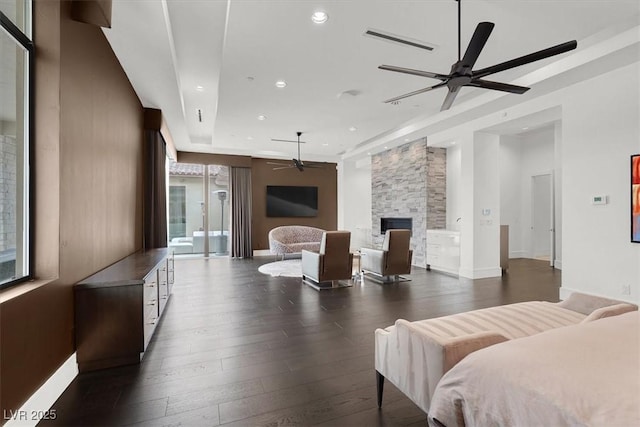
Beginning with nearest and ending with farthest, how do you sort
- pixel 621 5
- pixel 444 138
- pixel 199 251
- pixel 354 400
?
1. pixel 354 400
2. pixel 621 5
3. pixel 444 138
4. pixel 199 251

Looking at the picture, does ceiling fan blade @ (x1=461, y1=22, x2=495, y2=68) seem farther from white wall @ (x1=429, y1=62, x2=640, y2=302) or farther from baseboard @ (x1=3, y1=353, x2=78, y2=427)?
baseboard @ (x1=3, y1=353, x2=78, y2=427)

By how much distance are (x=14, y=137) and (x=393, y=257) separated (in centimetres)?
504

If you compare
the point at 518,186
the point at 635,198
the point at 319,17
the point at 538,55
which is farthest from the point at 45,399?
the point at 518,186

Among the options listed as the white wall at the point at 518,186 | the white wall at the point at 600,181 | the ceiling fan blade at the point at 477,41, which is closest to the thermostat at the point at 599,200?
the white wall at the point at 600,181

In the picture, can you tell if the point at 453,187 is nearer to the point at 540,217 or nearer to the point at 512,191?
the point at 512,191

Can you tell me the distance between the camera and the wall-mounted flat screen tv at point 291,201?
31.7 feet

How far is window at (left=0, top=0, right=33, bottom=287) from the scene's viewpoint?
179 cm

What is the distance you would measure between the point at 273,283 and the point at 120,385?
11.0 ft

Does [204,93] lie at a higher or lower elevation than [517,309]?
higher

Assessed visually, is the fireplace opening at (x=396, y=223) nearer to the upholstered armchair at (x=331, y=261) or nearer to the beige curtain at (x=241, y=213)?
the upholstered armchair at (x=331, y=261)

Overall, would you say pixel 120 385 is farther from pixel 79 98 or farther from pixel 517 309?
pixel 517 309

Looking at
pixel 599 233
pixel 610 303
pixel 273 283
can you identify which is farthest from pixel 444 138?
pixel 610 303

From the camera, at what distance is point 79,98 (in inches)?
98.0

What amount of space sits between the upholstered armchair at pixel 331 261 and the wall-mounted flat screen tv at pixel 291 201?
4691mm
